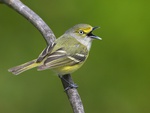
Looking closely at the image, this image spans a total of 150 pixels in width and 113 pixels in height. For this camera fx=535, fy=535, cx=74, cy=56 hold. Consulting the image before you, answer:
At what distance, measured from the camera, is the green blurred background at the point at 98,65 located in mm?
6130

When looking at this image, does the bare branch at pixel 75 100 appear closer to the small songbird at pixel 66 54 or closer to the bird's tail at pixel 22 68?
the small songbird at pixel 66 54

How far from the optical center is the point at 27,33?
21.1 feet

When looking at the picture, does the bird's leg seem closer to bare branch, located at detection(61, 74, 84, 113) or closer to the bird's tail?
bare branch, located at detection(61, 74, 84, 113)

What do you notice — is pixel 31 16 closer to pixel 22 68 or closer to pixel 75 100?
pixel 22 68

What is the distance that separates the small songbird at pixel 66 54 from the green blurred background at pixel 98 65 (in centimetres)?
53

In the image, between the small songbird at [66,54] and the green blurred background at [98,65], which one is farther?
the green blurred background at [98,65]

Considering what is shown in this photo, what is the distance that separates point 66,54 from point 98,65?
0.83m

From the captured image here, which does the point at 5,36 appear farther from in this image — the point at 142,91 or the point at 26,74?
the point at 142,91

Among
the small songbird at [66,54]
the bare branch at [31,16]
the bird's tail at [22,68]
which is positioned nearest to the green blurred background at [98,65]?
the small songbird at [66,54]

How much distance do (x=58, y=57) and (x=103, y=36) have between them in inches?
46.6

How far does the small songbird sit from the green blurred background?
1.74 ft

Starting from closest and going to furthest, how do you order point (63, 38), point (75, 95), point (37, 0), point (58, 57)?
point (75, 95) < point (58, 57) < point (63, 38) < point (37, 0)

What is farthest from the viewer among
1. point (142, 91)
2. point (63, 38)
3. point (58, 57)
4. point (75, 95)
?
point (142, 91)

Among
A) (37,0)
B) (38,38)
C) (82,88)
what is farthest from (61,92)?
(37,0)
